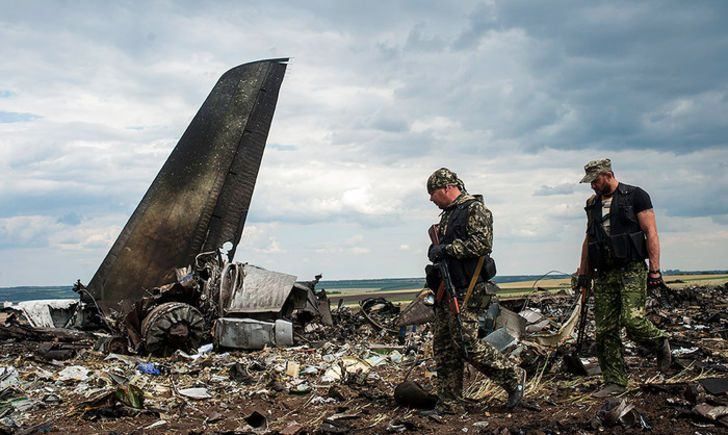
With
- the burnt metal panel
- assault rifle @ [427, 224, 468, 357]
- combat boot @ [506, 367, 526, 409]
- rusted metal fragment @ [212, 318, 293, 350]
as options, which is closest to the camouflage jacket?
assault rifle @ [427, 224, 468, 357]

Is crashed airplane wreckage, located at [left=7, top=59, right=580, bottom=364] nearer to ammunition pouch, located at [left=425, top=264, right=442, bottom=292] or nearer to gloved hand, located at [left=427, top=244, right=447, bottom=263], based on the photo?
ammunition pouch, located at [left=425, top=264, right=442, bottom=292]

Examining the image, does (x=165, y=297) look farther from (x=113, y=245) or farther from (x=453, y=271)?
(x=453, y=271)

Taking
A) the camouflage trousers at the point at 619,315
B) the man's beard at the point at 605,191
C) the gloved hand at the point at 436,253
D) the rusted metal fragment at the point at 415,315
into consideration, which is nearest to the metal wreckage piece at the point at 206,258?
the rusted metal fragment at the point at 415,315

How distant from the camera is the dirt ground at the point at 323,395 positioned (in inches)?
201

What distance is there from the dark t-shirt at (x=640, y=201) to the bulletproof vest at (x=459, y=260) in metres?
1.38

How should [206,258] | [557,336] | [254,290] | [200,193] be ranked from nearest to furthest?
[557,336] → [254,290] → [206,258] → [200,193]

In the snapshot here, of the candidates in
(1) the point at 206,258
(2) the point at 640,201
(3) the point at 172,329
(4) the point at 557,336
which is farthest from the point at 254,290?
(2) the point at 640,201

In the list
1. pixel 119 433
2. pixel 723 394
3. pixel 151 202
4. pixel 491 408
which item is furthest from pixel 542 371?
pixel 151 202

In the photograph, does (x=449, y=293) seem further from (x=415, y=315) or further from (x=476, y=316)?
(x=415, y=315)

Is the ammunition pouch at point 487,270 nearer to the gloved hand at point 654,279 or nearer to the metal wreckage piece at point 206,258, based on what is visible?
the gloved hand at point 654,279

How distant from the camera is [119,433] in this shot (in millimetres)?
5371

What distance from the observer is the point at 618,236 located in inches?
218

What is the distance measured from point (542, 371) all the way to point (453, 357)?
4.81 ft

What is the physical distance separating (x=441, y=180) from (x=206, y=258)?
674 centimetres
